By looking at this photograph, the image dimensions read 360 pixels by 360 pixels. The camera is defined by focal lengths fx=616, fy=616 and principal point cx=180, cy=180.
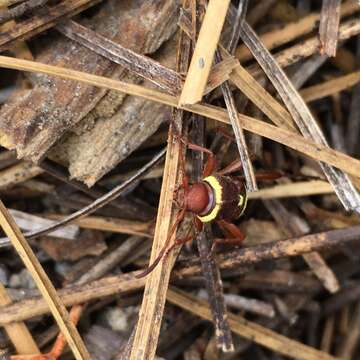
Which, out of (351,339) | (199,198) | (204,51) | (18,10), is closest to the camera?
(204,51)

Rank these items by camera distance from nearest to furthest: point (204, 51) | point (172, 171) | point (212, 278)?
point (204, 51) → point (172, 171) → point (212, 278)

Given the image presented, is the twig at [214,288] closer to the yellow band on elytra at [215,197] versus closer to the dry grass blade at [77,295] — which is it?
the yellow band on elytra at [215,197]

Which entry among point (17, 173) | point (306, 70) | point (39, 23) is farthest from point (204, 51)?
point (17, 173)

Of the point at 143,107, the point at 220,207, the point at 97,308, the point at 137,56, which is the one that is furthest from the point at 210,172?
the point at 97,308

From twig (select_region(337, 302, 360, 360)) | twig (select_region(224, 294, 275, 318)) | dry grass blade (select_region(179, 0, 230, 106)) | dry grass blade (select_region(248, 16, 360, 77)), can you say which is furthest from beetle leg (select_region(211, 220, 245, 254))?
twig (select_region(337, 302, 360, 360))

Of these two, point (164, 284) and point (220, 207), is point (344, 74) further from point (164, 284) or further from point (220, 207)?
point (164, 284)

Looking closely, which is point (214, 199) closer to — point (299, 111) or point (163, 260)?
point (163, 260)

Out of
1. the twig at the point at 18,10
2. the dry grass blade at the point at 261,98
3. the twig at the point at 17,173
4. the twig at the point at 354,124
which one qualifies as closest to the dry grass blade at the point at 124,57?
the twig at the point at 18,10

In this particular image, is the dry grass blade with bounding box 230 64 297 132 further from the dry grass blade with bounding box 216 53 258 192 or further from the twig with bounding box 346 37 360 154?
the twig with bounding box 346 37 360 154
